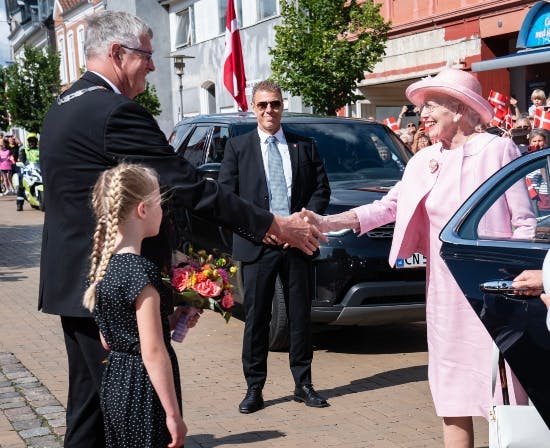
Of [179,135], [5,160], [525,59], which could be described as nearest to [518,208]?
[525,59]

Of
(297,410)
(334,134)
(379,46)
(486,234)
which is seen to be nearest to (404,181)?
(486,234)

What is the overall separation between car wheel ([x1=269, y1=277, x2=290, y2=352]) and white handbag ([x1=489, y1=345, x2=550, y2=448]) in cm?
342

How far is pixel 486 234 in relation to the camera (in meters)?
3.40

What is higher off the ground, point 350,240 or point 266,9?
point 266,9

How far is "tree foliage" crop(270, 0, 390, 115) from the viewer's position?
53.4 feet

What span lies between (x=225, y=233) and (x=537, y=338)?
13.9 feet

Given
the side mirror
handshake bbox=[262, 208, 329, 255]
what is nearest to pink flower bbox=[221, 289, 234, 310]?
handshake bbox=[262, 208, 329, 255]

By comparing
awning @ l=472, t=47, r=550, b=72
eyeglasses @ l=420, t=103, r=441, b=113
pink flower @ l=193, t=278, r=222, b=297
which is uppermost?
awning @ l=472, t=47, r=550, b=72

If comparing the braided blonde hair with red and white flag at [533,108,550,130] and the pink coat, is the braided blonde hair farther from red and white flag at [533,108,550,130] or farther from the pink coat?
red and white flag at [533,108,550,130]

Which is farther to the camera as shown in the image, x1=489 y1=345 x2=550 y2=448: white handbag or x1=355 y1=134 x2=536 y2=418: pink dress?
x1=355 y1=134 x2=536 y2=418: pink dress

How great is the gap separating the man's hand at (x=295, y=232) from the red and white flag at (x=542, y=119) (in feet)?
21.2

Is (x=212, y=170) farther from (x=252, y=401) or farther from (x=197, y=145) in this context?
(x=252, y=401)

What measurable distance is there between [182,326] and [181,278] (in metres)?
0.20

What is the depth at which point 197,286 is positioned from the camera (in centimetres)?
347
